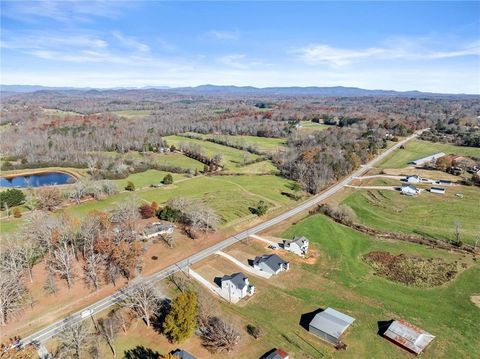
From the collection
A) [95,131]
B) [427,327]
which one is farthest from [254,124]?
[427,327]

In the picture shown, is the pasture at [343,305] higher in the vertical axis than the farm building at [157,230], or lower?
lower

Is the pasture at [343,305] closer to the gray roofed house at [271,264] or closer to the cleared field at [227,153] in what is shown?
the gray roofed house at [271,264]

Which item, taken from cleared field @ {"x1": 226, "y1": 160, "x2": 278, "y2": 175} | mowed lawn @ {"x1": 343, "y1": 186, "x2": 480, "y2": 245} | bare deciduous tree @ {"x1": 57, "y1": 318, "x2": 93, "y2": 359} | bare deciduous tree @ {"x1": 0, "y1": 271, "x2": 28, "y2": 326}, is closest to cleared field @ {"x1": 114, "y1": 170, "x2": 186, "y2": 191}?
cleared field @ {"x1": 226, "y1": 160, "x2": 278, "y2": 175}

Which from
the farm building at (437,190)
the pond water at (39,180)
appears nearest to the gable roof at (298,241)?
the farm building at (437,190)

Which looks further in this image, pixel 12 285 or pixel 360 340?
pixel 12 285

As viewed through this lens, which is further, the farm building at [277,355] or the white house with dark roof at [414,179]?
the white house with dark roof at [414,179]

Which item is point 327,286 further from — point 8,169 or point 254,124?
point 254,124

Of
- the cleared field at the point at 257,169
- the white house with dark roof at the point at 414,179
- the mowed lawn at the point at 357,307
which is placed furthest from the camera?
the cleared field at the point at 257,169
